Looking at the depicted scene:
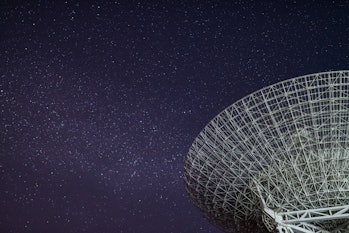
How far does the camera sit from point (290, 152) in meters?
22.4

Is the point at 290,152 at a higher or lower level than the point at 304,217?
higher

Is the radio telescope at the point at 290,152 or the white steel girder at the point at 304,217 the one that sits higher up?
the radio telescope at the point at 290,152

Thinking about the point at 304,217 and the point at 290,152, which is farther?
the point at 290,152

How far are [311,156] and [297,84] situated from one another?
3784mm

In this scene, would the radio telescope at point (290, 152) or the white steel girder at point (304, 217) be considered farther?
the radio telescope at point (290, 152)

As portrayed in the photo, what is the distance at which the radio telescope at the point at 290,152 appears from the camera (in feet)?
71.4

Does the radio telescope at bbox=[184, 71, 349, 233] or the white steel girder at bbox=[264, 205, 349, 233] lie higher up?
the radio telescope at bbox=[184, 71, 349, 233]

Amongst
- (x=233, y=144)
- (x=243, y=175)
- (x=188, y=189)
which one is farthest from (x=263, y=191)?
(x=188, y=189)

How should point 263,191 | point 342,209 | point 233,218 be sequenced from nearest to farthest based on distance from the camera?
point 342,209 < point 263,191 < point 233,218

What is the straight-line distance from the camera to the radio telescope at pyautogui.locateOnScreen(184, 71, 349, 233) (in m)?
21.8

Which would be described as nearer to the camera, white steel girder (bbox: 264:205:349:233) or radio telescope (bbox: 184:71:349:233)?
white steel girder (bbox: 264:205:349:233)

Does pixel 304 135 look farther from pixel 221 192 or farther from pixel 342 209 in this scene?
pixel 221 192

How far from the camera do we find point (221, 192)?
2405 centimetres

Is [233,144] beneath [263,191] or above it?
above
